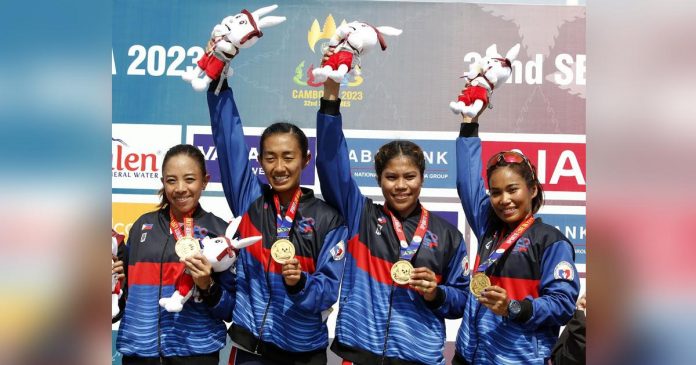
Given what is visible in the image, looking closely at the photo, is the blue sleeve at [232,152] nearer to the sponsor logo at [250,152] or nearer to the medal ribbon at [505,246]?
the medal ribbon at [505,246]

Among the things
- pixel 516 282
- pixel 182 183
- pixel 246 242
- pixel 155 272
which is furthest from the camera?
pixel 182 183

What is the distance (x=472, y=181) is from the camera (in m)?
3.24

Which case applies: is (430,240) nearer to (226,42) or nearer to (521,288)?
(521,288)

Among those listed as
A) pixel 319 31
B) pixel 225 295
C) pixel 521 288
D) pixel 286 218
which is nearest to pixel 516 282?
pixel 521 288

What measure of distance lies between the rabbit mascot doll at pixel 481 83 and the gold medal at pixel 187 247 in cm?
130

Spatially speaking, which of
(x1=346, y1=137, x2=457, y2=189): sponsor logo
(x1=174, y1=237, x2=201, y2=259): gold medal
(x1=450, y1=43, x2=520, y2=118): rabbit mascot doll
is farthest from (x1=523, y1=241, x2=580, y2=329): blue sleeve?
(x1=346, y1=137, x2=457, y2=189): sponsor logo

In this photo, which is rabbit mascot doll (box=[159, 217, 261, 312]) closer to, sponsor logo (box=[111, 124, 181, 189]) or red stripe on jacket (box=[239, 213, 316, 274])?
red stripe on jacket (box=[239, 213, 316, 274])

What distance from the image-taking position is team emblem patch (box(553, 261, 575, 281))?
2883 mm

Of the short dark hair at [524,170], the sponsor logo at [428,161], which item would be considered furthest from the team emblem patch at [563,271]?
the sponsor logo at [428,161]

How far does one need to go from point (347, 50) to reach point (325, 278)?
953 millimetres

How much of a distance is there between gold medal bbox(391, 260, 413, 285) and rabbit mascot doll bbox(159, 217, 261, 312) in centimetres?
57

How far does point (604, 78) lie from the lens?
0.57 metres

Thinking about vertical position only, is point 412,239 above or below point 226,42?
below

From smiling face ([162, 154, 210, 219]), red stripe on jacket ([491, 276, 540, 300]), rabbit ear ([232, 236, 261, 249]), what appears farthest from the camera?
smiling face ([162, 154, 210, 219])
